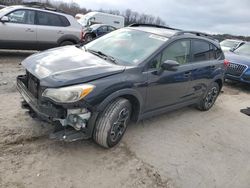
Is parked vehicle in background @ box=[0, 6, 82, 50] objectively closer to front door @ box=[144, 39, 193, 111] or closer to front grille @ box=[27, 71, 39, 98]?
front grille @ box=[27, 71, 39, 98]

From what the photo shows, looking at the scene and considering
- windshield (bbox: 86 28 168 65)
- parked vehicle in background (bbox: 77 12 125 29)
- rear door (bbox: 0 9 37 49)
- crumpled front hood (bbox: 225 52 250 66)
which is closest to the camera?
windshield (bbox: 86 28 168 65)

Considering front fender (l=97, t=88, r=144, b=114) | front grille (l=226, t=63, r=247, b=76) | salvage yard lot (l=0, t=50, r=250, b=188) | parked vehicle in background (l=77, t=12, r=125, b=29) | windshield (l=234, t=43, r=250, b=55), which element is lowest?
parked vehicle in background (l=77, t=12, r=125, b=29)

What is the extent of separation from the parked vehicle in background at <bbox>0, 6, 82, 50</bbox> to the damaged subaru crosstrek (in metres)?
4.75

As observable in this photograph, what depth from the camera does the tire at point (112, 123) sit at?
371cm

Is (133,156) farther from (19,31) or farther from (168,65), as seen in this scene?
(19,31)

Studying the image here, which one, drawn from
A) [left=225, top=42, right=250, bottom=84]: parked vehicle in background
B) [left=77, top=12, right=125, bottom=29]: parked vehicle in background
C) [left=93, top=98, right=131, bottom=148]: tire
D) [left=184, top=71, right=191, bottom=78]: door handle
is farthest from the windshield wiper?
[left=77, top=12, right=125, bottom=29]: parked vehicle in background

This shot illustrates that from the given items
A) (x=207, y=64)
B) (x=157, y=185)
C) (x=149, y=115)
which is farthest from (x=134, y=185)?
(x=207, y=64)

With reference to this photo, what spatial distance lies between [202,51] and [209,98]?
1.22 meters

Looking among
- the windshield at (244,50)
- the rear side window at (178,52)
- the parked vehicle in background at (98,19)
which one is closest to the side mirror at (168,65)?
the rear side window at (178,52)

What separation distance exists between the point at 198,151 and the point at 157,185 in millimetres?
1308

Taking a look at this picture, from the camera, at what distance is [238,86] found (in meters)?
10.2

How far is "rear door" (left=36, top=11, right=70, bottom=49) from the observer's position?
9.43 metres

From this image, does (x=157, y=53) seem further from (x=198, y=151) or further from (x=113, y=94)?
(x=198, y=151)

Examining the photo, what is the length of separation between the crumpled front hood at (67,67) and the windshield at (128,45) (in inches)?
13.8
